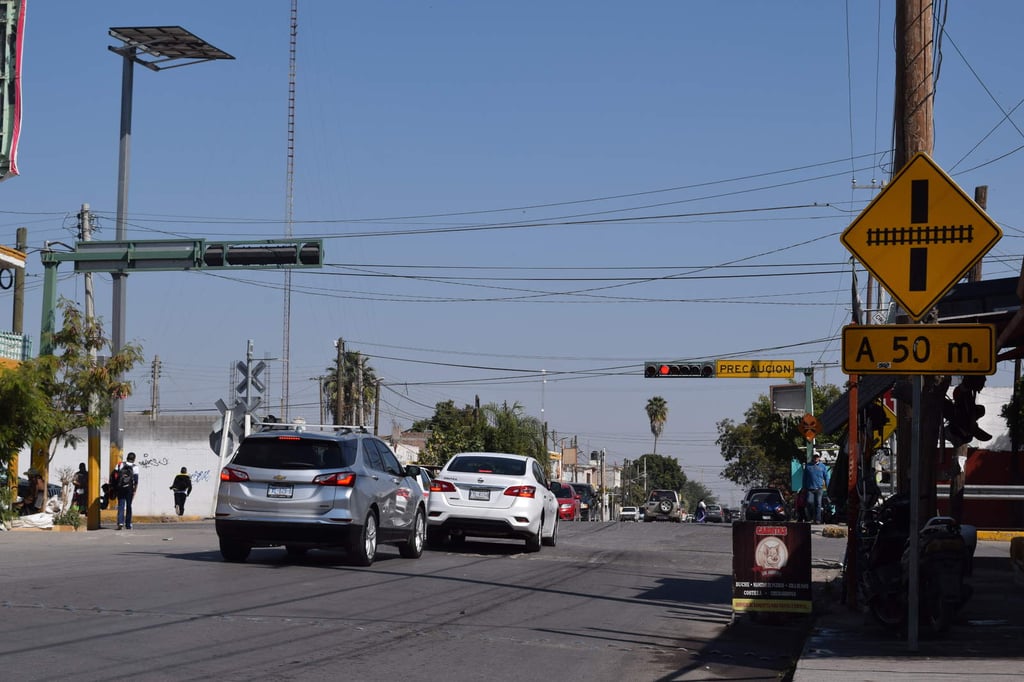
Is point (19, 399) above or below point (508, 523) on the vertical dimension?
above

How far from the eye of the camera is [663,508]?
6694cm

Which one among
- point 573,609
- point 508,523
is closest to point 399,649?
point 573,609

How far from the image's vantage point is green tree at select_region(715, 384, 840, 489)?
66000mm

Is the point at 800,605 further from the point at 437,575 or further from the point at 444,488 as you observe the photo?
the point at 444,488

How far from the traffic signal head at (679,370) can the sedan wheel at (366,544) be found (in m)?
33.6

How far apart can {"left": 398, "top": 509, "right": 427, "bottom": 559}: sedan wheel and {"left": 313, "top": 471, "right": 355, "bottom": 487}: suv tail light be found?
2.40 metres

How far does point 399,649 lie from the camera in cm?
945

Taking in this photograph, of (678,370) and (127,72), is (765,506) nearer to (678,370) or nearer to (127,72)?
(678,370)

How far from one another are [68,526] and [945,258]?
2289 cm

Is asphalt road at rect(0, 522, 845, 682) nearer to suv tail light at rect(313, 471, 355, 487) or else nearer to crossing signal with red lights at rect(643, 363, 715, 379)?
suv tail light at rect(313, 471, 355, 487)

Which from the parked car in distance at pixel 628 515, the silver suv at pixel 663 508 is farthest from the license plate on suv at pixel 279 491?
the parked car in distance at pixel 628 515

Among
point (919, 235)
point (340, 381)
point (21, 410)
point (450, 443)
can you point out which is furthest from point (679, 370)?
point (919, 235)

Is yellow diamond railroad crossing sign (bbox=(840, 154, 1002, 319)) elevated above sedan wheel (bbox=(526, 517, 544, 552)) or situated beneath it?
elevated above

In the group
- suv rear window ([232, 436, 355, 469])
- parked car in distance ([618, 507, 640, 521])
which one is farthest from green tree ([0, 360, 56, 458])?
parked car in distance ([618, 507, 640, 521])
